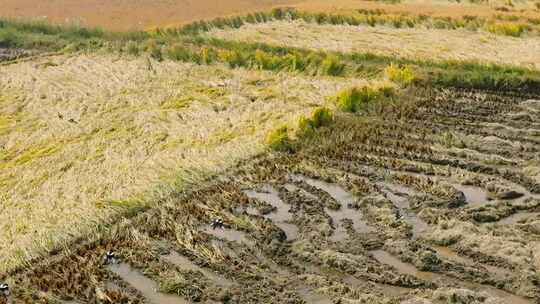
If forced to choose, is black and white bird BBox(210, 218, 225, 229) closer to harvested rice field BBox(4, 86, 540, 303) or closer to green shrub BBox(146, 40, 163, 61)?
harvested rice field BBox(4, 86, 540, 303)

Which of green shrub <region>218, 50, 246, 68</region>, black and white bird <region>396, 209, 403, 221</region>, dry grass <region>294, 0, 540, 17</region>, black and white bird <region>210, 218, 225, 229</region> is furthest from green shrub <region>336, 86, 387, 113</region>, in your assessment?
dry grass <region>294, 0, 540, 17</region>

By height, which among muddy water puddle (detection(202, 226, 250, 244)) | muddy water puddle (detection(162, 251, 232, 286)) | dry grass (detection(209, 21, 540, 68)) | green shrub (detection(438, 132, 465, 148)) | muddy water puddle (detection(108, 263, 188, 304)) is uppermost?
dry grass (detection(209, 21, 540, 68))

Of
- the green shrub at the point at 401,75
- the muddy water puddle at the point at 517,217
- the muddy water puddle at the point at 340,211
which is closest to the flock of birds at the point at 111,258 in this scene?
the muddy water puddle at the point at 340,211

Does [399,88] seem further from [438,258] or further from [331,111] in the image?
[438,258]

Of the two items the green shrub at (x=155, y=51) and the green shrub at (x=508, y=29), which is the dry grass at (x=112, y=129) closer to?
the green shrub at (x=155, y=51)

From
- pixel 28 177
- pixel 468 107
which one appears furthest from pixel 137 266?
pixel 468 107

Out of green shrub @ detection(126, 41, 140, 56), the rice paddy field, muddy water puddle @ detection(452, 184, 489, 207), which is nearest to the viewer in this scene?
the rice paddy field
